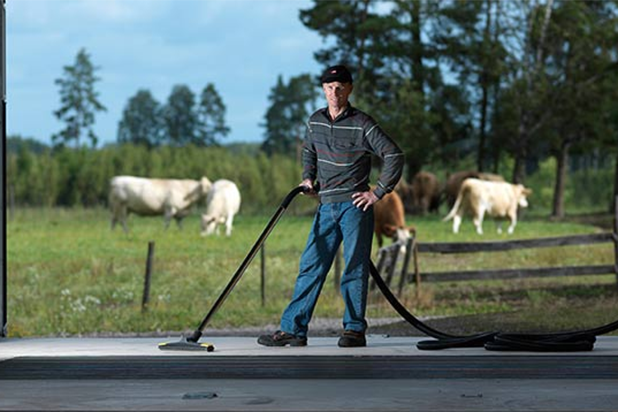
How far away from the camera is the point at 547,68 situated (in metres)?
41.0

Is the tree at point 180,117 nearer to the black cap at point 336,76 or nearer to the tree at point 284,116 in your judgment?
the tree at point 284,116

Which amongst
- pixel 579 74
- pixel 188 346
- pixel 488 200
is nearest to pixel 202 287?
pixel 188 346

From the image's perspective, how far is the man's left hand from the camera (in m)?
6.99

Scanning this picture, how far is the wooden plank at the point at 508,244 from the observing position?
16609 millimetres

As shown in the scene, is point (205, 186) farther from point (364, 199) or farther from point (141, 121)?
point (141, 121)

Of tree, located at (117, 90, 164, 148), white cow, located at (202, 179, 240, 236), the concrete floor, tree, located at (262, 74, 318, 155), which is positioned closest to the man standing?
the concrete floor

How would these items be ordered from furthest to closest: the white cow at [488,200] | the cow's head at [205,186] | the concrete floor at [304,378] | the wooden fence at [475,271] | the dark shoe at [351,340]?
1. the cow's head at [205,186]
2. the white cow at [488,200]
3. the wooden fence at [475,271]
4. the dark shoe at [351,340]
5. the concrete floor at [304,378]

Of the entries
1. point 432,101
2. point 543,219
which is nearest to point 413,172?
point 432,101

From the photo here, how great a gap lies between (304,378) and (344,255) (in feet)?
3.74

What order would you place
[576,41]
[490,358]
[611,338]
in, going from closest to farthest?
[490,358]
[611,338]
[576,41]

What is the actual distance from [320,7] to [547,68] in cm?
779

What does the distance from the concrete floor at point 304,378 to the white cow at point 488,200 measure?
26709 mm

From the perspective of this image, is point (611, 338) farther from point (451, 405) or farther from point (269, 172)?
point (269, 172)

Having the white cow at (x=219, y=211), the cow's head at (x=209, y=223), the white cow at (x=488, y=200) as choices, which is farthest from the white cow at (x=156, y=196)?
the white cow at (x=488, y=200)
